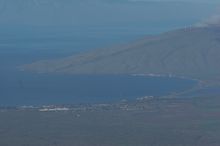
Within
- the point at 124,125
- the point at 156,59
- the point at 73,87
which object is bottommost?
the point at 124,125

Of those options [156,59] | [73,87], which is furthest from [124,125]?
[156,59]

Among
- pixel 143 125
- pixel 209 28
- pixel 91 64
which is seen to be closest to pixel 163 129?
pixel 143 125

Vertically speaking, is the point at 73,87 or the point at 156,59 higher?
the point at 156,59

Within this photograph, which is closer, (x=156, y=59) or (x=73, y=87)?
(x=73, y=87)

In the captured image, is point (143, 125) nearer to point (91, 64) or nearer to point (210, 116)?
point (210, 116)

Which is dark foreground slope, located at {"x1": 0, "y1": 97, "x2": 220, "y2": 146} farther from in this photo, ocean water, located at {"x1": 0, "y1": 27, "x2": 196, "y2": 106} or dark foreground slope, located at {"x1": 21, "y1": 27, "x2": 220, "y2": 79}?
dark foreground slope, located at {"x1": 21, "y1": 27, "x2": 220, "y2": 79}

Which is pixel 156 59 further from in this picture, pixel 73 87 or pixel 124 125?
pixel 124 125

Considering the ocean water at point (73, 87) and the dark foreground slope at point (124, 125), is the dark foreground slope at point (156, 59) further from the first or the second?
the dark foreground slope at point (124, 125)

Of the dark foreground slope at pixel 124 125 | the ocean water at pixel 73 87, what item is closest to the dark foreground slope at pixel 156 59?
the ocean water at pixel 73 87

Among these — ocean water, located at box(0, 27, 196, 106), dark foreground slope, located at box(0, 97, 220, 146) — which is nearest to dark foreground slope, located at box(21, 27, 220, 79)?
ocean water, located at box(0, 27, 196, 106)
